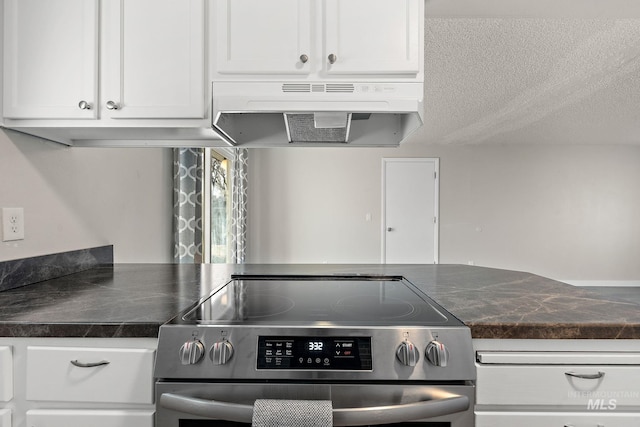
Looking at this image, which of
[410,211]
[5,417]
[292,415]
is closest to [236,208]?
[410,211]

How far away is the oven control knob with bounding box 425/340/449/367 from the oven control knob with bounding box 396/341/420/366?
0.03 metres

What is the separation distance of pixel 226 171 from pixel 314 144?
124 inches

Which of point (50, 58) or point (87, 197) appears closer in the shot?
point (50, 58)

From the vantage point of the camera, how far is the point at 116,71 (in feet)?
4.35

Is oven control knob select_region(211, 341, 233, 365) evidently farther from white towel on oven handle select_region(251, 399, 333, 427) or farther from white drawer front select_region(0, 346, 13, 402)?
Answer: white drawer front select_region(0, 346, 13, 402)

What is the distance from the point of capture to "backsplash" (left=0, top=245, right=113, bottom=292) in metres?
1.32

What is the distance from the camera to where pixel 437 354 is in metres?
0.86

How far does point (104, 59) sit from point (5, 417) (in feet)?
3.76

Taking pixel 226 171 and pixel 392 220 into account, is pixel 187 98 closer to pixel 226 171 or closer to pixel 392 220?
pixel 226 171

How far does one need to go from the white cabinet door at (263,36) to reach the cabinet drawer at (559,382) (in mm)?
1118

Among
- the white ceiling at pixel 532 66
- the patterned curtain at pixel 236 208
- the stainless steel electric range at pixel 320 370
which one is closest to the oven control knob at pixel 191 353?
the stainless steel electric range at pixel 320 370

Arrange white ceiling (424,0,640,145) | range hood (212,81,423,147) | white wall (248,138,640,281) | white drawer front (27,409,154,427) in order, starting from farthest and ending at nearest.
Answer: white wall (248,138,640,281)
white ceiling (424,0,640,145)
range hood (212,81,423,147)
white drawer front (27,409,154,427)

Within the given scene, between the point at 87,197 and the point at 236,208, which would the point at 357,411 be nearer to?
the point at 87,197

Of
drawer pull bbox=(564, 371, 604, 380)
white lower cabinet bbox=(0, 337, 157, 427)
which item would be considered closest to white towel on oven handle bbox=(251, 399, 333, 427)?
white lower cabinet bbox=(0, 337, 157, 427)
